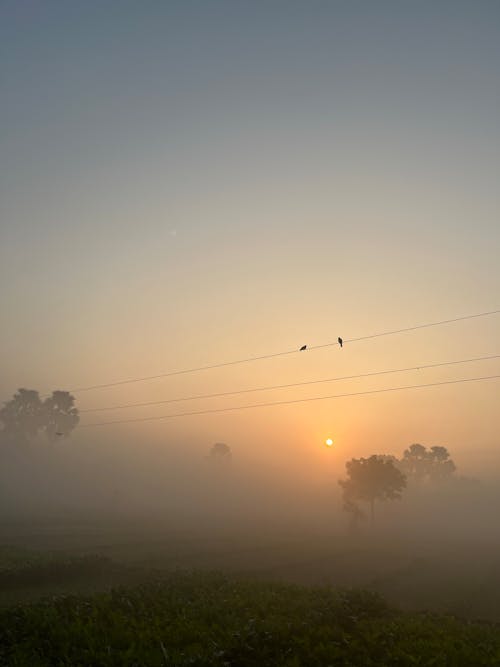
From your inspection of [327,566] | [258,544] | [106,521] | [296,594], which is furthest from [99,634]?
[106,521]

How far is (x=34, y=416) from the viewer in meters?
131

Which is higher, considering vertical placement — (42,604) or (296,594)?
(42,604)

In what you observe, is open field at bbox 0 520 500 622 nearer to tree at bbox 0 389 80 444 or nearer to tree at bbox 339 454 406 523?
tree at bbox 339 454 406 523

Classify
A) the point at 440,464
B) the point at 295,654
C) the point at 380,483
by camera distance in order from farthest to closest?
1. the point at 440,464
2. the point at 380,483
3. the point at 295,654

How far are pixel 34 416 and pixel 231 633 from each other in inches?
5187

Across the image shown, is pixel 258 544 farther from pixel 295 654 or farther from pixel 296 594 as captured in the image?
pixel 295 654

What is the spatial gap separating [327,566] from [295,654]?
132 ft

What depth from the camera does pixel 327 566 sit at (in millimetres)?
52906

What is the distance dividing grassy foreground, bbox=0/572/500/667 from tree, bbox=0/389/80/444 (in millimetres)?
119780

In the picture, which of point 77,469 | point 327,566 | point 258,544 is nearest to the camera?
point 327,566

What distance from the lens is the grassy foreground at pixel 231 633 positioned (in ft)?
55.1

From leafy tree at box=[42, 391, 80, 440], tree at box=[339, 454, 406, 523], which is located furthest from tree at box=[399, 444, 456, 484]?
leafy tree at box=[42, 391, 80, 440]

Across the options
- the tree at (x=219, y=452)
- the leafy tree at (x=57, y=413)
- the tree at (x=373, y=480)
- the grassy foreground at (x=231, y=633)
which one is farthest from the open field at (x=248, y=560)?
the tree at (x=219, y=452)

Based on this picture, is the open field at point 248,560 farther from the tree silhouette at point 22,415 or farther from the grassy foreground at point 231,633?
the tree silhouette at point 22,415
